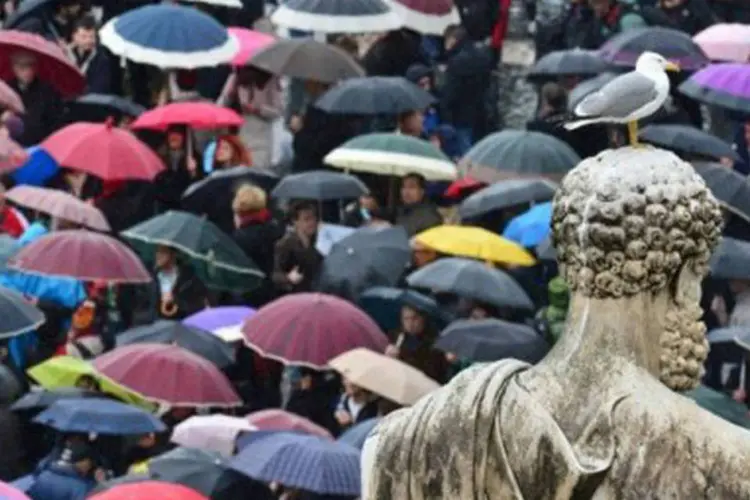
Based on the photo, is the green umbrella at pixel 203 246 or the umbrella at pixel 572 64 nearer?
the green umbrella at pixel 203 246

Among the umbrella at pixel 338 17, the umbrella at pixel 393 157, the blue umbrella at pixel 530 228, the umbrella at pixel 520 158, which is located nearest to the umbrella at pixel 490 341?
the blue umbrella at pixel 530 228

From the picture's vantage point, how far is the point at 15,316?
52.4 ft

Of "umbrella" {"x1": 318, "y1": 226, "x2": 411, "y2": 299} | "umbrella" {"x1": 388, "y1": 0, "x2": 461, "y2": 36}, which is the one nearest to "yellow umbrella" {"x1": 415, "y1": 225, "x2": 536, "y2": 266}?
"umbrella" {"x1": 318, "y1": 226, "x2": 411, "y2": 299}

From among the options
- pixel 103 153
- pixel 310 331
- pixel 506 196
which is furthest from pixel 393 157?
pixel 310 331

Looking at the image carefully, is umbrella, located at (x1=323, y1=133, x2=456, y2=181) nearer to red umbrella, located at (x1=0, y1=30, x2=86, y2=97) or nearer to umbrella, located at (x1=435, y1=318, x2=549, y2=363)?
red umbrella, located at (x1=0, y1=30, x2=86, y2=97)

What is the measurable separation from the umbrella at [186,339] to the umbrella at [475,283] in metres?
1.22

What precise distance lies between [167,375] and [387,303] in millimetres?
2344

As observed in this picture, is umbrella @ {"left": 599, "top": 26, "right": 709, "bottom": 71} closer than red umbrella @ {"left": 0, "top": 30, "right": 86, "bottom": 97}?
Yes

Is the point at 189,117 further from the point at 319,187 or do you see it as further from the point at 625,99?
the point at 625,99

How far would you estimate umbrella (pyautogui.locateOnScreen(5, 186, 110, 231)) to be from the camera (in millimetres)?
18625

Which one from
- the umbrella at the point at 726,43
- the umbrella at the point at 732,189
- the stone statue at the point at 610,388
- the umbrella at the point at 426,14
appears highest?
the stone statue at the point at 610,388

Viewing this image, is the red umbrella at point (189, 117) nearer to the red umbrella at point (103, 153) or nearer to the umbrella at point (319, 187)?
the red umbrella at point (103, 153)

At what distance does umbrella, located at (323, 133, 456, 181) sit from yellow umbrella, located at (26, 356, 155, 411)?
4.11 m

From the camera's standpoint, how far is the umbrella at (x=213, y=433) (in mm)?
15031
